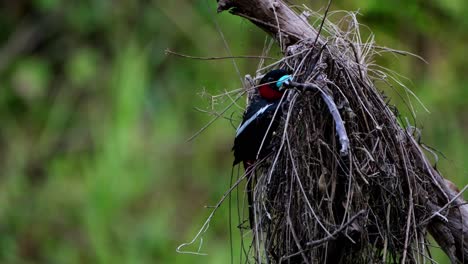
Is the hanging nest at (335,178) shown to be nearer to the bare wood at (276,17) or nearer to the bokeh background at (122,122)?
the bare wood at (276,17)

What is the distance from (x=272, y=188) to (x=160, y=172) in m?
3.31

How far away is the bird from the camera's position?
2797 millimetres

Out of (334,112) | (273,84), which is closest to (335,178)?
(334,112)

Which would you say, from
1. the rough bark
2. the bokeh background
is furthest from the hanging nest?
the bokeh background

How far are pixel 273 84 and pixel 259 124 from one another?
0.15 metres

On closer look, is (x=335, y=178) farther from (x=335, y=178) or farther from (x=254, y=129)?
(x=254, y=129)

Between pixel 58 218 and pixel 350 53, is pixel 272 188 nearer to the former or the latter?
pixel 350 53

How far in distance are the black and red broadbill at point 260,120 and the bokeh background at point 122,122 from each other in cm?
230

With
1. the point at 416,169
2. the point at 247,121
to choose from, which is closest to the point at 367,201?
the point at 416,169

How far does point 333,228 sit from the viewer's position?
8.39 ft

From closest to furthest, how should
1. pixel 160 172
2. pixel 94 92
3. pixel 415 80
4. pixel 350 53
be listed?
pixel 350 53 < pixel 415 80 < pixel 160 172 < pixel 94 92

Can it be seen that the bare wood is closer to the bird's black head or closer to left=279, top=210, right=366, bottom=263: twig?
the bird's black head

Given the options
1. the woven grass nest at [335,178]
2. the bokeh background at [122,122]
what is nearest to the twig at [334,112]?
the woven grass nest at [335,178]

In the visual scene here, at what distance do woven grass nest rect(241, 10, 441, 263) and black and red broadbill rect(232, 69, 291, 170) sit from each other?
0.09 metres
